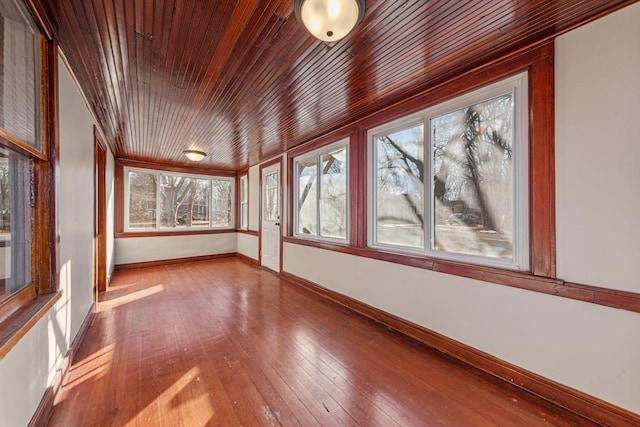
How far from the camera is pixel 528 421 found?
1.60 m

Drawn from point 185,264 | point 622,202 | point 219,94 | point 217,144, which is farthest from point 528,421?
point 185,264

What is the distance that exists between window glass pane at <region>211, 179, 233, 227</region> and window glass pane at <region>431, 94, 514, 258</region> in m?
5.76

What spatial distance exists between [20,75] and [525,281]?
340 centimetres

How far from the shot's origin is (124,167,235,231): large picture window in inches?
230

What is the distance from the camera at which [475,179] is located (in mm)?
2291

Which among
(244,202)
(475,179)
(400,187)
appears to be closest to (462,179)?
(475,179)

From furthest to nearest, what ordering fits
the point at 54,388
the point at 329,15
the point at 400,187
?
the point at 400,187, the point at 54,388, the point at 329,15

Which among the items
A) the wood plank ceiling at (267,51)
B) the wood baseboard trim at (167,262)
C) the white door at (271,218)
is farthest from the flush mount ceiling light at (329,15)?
the wood baseboard trim at (167,262)

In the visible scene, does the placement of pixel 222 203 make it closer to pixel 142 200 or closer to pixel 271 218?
pixel 142 200

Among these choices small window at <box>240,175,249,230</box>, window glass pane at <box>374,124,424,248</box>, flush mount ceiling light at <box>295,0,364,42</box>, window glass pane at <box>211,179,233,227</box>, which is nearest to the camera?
flush mount ceiling light at <box>295,0,364,42</box>

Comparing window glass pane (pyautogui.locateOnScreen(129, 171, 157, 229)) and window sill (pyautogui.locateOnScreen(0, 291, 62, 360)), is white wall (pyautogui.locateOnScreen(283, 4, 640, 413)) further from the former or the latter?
window glass pane (pyautogui.locateOnScreen(129, 171, 157, 229))

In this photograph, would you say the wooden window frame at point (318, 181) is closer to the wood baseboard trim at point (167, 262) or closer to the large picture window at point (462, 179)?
the large picture window at point (462, 179)

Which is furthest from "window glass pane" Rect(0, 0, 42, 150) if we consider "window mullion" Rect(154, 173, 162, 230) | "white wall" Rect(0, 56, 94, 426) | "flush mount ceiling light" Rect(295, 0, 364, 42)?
"window mullion" Rect(154, 173, 162, 230)

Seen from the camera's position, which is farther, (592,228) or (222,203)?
(222,203)
